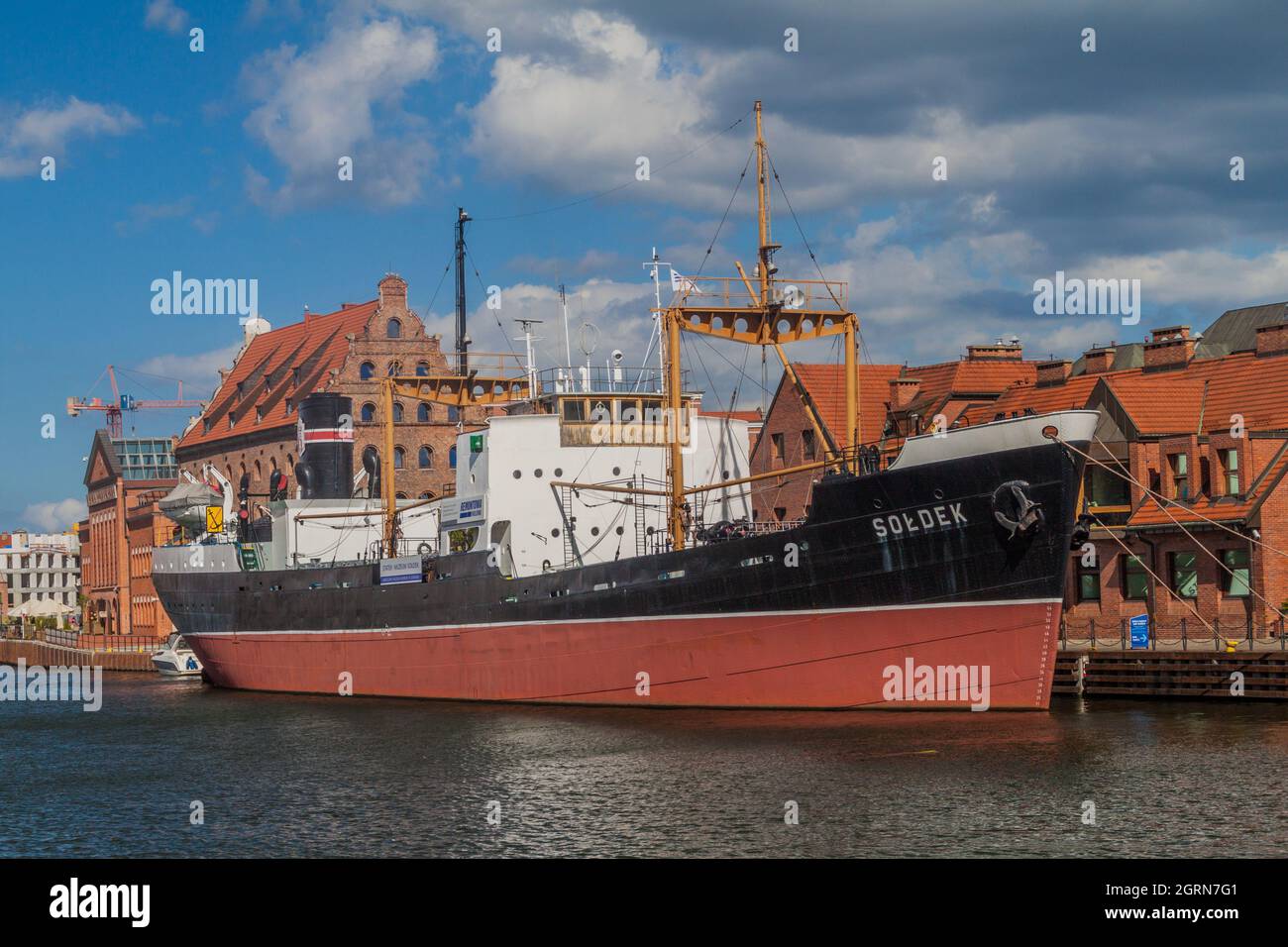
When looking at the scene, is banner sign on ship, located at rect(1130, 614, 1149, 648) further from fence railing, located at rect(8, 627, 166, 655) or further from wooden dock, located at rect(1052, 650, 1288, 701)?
fence railing, located at rect(8, 627, 166, 655)

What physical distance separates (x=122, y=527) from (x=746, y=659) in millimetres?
80799

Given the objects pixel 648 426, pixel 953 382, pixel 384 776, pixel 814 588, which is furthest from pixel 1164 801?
pixel 953 382

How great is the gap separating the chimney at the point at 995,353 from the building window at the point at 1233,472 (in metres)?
17.3

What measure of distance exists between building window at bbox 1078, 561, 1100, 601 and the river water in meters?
8.63

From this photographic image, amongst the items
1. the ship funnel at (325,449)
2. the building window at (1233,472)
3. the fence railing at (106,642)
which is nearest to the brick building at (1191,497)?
the building window at (1233,472)

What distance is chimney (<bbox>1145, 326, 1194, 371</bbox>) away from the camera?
49.5 meters

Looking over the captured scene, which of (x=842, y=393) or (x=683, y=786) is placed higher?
(x=842, y=393)

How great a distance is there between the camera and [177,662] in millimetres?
65250

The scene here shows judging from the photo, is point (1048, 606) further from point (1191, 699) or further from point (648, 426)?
point (648, 426)

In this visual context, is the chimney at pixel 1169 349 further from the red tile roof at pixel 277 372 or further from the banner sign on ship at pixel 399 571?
the red tile roof at pixel 277 372

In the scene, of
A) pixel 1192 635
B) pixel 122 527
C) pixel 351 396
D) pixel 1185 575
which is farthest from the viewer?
pixel 122 527

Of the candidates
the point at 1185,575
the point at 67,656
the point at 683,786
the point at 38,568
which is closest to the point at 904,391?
the point at 1185,575

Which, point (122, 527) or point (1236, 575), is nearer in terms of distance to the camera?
point (1236, 575)
